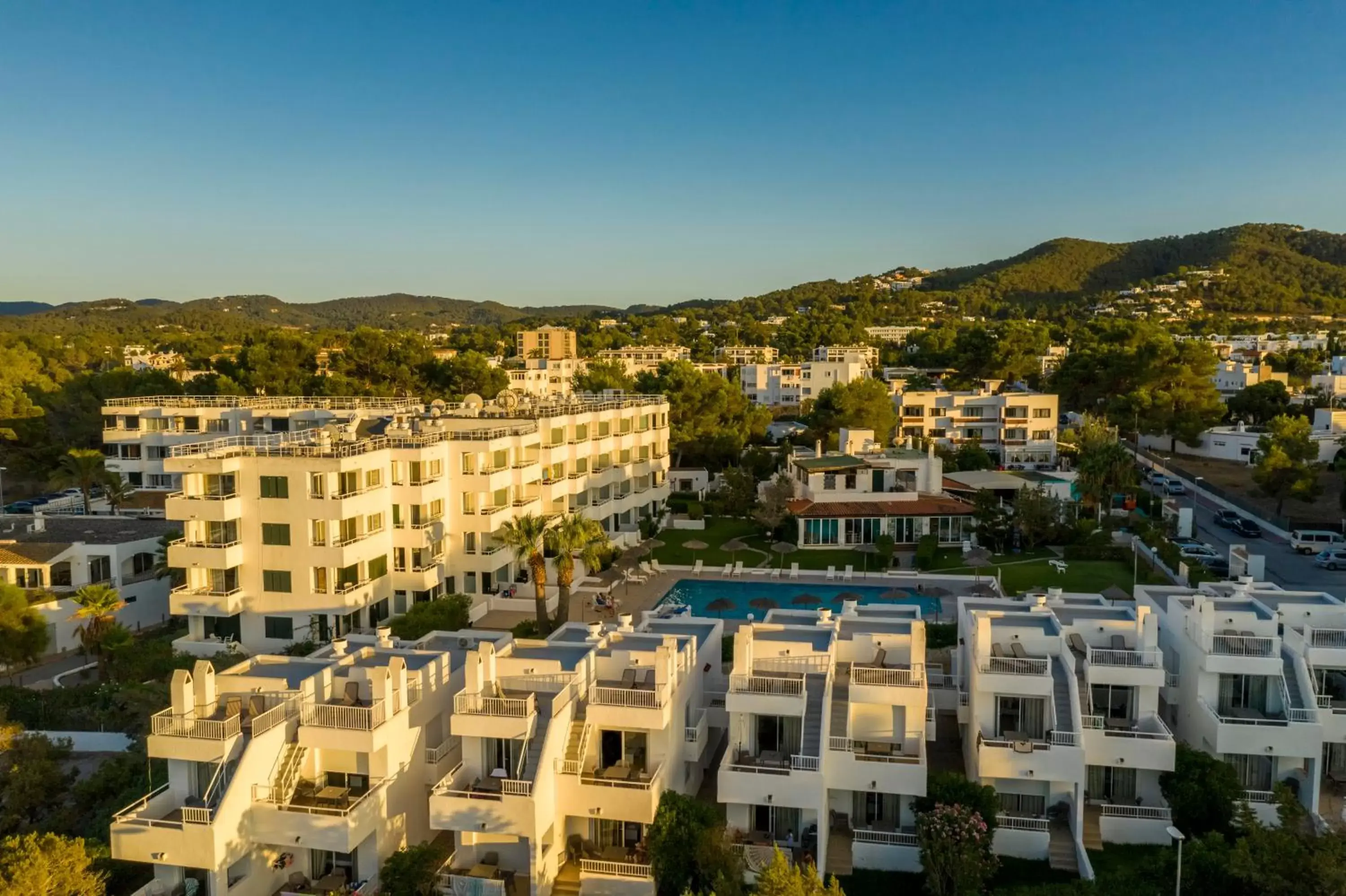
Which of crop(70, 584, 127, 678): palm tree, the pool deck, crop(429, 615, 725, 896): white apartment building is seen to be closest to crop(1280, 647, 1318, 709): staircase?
crop(429, 615, 725, 896): white apartment building

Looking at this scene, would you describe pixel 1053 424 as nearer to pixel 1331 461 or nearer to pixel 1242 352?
pixel 1331 461

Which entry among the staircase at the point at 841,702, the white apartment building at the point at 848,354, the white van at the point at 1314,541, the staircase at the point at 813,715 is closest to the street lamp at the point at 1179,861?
the staircase at the point at 841,702

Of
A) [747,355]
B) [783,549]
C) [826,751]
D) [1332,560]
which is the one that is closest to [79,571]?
[783,549]

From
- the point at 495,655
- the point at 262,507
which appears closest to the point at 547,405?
the point at 262,507

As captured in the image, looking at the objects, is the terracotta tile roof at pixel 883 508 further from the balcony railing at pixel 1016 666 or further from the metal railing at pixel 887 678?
the metal railing at pixel 887 678

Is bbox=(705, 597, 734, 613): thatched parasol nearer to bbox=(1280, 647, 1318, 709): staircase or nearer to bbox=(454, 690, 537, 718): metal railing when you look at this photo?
bbox=(454, 690, 537, 718): metal railing

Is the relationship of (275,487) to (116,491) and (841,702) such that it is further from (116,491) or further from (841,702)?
(116,491)
